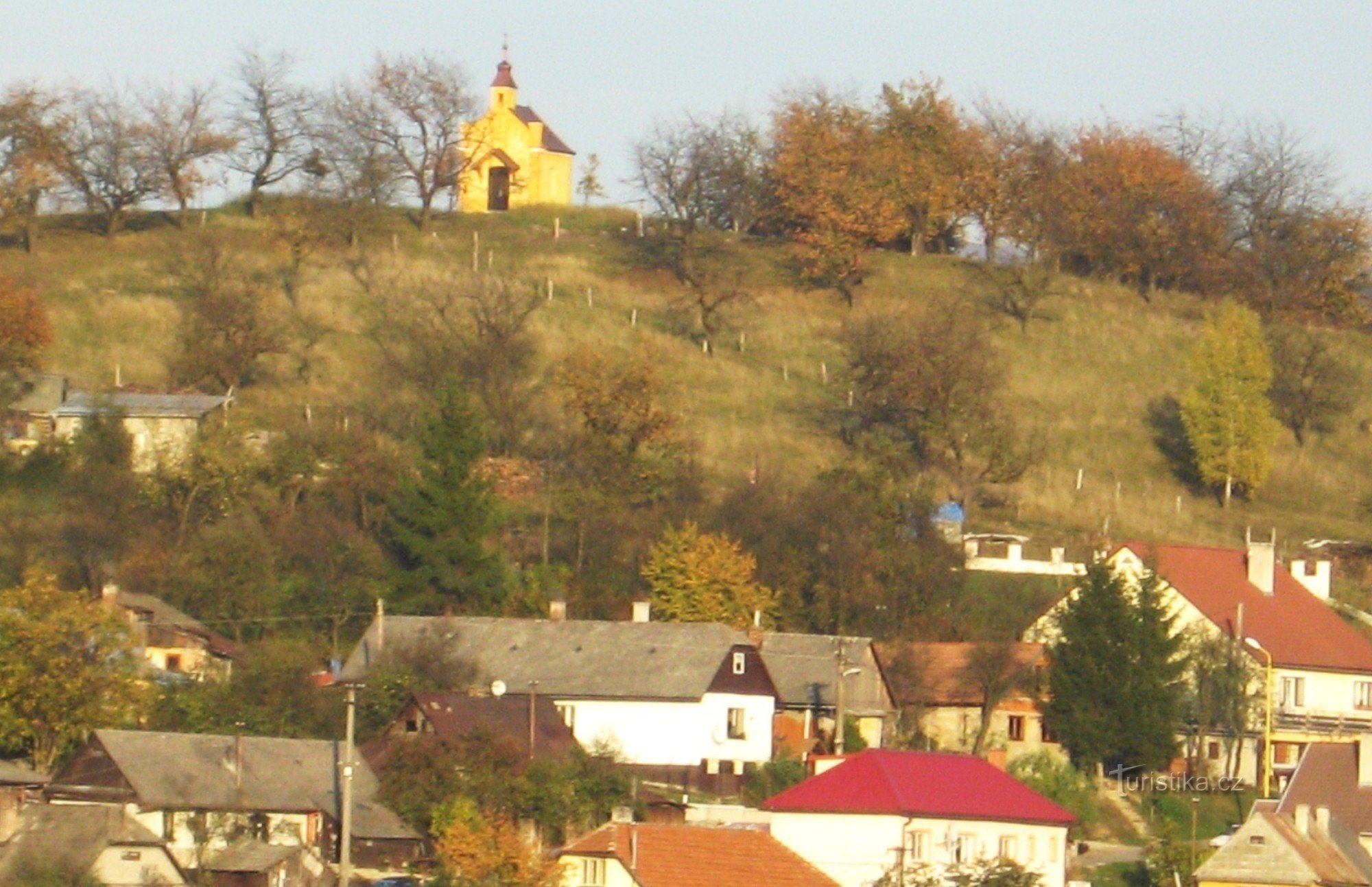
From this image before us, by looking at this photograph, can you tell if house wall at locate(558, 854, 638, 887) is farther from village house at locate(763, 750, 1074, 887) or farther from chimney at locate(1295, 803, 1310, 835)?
chimney at locate(1295, 803, 1310, 835)

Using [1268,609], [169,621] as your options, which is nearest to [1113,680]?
[1268,609]

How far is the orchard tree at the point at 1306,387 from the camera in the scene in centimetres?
8725

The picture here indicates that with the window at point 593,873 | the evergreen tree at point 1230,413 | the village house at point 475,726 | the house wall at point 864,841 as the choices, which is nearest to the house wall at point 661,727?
the village house at point 475,726

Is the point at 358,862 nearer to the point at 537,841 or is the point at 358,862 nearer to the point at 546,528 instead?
the point at 537,841

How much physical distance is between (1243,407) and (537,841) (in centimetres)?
4097

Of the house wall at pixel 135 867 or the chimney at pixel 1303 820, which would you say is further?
the chimney at pixel 1303 820

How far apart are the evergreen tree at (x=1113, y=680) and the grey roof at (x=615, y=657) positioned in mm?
4038

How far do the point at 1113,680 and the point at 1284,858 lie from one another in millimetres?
11526

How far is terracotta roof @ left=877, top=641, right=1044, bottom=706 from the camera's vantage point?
58.7m

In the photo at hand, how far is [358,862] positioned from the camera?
47.4 metres

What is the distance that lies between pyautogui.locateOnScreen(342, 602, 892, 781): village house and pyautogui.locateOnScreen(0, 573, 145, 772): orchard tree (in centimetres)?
562

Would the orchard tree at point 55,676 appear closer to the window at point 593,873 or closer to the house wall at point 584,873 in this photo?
the house wall at point 584,873

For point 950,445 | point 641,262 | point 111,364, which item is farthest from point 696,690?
point 641,262

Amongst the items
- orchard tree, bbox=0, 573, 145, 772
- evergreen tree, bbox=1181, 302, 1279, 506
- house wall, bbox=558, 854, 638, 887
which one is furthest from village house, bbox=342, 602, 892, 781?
evergreen tree, bbox=1181, 302, 1279, 506
